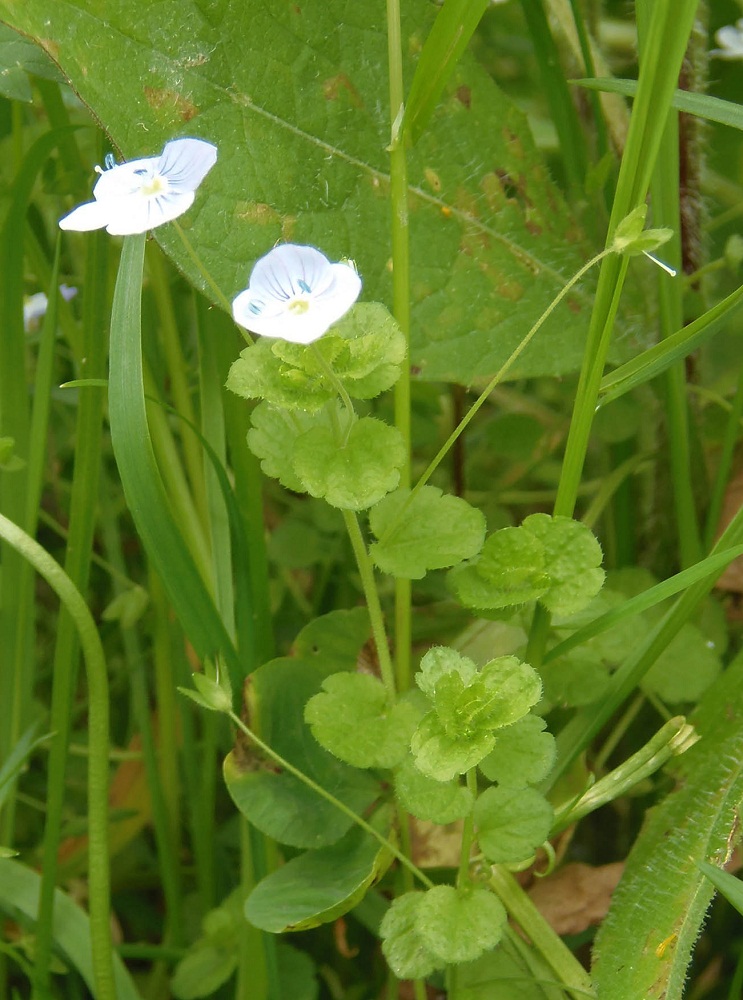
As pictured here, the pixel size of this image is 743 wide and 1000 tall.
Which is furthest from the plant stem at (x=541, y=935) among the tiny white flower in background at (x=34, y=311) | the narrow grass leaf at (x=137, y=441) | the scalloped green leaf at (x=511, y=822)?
the tiny white flower in background at (x=34, y=311)

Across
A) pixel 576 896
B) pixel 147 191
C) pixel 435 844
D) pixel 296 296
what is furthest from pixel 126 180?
pixel 576 896

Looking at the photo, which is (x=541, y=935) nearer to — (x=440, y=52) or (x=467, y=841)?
(x=467, y=841)

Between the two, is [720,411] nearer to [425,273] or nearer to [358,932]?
[425,273]

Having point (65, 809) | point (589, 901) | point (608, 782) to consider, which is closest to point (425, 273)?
point (608, 782)

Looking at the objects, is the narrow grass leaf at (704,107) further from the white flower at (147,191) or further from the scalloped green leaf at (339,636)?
the scalloped green leaf at (339,636)

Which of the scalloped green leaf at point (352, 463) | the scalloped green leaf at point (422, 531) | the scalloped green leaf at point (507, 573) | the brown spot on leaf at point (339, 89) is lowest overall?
the scalloped green leaf at point (507, 573)

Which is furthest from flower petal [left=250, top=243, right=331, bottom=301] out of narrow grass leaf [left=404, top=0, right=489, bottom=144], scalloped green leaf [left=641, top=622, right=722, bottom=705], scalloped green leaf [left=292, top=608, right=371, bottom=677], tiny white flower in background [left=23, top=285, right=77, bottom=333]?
tiny white flower in background [left=23, top=285, right=77, bottom=333]

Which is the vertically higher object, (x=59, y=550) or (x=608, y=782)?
(x=59, y=550)
